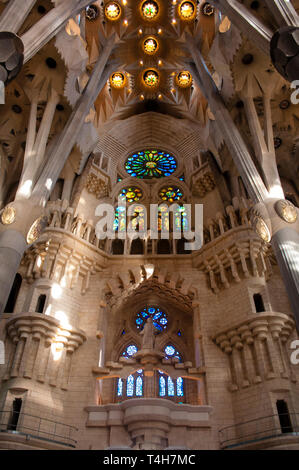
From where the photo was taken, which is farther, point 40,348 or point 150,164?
point 150,164

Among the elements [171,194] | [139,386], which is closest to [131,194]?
[171,194]

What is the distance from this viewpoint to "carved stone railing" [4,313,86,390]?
1058 cm

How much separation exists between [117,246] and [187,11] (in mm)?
12757

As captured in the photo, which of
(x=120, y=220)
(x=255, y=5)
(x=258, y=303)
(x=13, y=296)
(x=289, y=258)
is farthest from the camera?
(x=120, y=220)

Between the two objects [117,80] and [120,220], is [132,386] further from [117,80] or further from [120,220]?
[117,80]

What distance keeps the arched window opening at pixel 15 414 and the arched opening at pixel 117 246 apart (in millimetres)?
7494

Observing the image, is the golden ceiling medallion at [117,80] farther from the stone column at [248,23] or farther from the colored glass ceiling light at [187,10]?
the stone column at [248,23]

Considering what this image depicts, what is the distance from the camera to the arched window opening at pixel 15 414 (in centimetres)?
970

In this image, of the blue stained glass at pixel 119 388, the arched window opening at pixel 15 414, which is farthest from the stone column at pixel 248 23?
the arched window opening at pixel 15 414

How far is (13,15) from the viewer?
853 centimetres

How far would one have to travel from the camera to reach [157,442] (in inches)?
401

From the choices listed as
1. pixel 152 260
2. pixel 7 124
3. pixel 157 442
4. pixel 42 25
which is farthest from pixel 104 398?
pixel 42 25

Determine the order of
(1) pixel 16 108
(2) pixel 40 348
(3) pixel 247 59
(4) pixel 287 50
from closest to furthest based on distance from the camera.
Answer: (4) pixel 287 50
(2) pixel 40 348
(3) pixel 247 59
(1) pixel 16 108

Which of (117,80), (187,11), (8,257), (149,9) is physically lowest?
(8,257)
